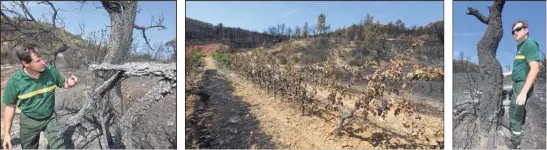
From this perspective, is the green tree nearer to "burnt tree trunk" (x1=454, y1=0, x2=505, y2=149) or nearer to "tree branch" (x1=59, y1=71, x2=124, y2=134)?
"burnt tree trunk" (x1=454, y1=0, x2=505, y2=149)

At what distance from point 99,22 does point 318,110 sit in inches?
92.9

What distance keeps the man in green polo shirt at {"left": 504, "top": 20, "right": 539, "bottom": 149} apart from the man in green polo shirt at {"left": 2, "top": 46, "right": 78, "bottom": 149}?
410cm

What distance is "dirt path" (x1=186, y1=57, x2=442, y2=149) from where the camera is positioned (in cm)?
366

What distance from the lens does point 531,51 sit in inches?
130

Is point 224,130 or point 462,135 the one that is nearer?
point 462,135

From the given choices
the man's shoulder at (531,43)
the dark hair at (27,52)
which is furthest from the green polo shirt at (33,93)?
the man's shoulder at (531,43)

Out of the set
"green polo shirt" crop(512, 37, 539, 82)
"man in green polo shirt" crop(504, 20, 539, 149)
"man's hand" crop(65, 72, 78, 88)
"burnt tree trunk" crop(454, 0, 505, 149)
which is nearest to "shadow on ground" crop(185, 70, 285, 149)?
"man's hand" crop(65, 72, 78, 88)

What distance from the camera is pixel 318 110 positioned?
3.91 meters

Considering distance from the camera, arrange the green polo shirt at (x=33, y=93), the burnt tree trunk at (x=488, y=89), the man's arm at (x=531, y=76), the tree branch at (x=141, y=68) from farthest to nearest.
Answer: the tree branch at (x=141, y=68)
the green polo shirt at (x=33, y=93)
the burnt tree trunk at (x=488, y=89)
the man's arm at (x=531, y=76)

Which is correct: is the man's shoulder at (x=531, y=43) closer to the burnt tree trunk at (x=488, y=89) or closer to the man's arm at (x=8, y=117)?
the burnt tree trunk at (x=488, y=89)

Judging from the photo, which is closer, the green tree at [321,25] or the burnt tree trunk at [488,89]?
the burnt tree trunk at [488,89]

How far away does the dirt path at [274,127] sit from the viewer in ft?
12.0

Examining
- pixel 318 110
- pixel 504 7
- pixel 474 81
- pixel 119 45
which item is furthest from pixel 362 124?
pixel 119 45

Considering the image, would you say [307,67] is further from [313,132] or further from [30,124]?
[30,124]
